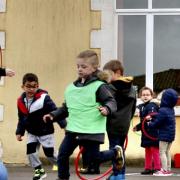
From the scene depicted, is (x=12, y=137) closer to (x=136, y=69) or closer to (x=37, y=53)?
(x=37, y=53)

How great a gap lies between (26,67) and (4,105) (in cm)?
81

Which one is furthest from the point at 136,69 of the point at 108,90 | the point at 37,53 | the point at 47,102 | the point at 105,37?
the point at 108,90

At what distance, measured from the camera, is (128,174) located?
1130cm

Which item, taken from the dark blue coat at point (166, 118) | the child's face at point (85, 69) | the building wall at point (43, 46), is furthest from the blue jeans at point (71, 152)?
the building wall at point (43, 46)

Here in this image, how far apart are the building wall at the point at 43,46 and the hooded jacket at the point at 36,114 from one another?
9.30 ft

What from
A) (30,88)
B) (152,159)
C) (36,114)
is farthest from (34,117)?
(152,159)

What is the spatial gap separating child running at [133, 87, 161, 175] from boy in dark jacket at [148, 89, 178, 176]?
0.23 metres

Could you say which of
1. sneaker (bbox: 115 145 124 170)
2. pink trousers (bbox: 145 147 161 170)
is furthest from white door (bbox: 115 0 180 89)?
sneaker (bbox: 115 145 124 170)

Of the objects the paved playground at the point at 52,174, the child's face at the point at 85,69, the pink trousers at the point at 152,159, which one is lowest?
the paved playground at the point at 52,174

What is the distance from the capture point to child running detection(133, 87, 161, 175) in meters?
11.4

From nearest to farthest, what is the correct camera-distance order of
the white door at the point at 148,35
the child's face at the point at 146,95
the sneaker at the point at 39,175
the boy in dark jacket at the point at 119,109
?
1. the boy in dark jacket at the point at 119,109
2. the sneaker at the point at 39,175
3. the child's face at the point at 146,95
4. the white door at the point at 148,35

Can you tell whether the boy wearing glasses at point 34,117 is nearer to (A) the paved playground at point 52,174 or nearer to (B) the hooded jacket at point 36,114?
(B) the hooded jacket at point 36,114

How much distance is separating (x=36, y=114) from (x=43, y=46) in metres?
3.13

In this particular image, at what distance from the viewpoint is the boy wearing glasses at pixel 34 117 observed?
9.80 m
